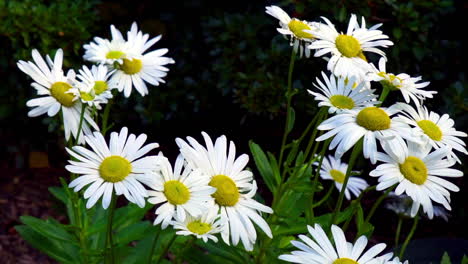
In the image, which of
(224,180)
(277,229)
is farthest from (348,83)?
(277,229)

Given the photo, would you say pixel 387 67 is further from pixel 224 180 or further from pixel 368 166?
pixel 224 180

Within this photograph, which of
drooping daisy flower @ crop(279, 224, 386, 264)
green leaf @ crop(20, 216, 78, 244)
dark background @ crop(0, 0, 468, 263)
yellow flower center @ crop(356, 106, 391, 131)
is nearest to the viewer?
drooping daisy flower @ crop(279, 224, 386, 264)

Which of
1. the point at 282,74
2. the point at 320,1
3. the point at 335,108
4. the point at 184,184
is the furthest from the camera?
the point at 282,74

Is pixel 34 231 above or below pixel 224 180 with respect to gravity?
below

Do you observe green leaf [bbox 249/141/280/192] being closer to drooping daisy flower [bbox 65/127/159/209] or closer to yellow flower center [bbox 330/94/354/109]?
yellow flower center [bbox 330/94/354/109]

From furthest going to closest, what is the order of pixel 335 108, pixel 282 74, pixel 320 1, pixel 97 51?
pixel 282 74
pixel 320 1
pixel 97 51
pixel 335 108

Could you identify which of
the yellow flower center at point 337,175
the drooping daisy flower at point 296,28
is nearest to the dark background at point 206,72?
the yellow flower center at point 337,175

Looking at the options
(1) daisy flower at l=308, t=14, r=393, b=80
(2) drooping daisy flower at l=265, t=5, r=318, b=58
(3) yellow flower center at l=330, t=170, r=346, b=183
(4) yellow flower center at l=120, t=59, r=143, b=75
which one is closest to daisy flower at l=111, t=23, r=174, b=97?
(4) yellow flower center at l=120, t=59, r=143, b=75

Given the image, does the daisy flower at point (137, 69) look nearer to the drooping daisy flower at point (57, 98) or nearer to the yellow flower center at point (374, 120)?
the drooping daisy flower at point (57, 98)
